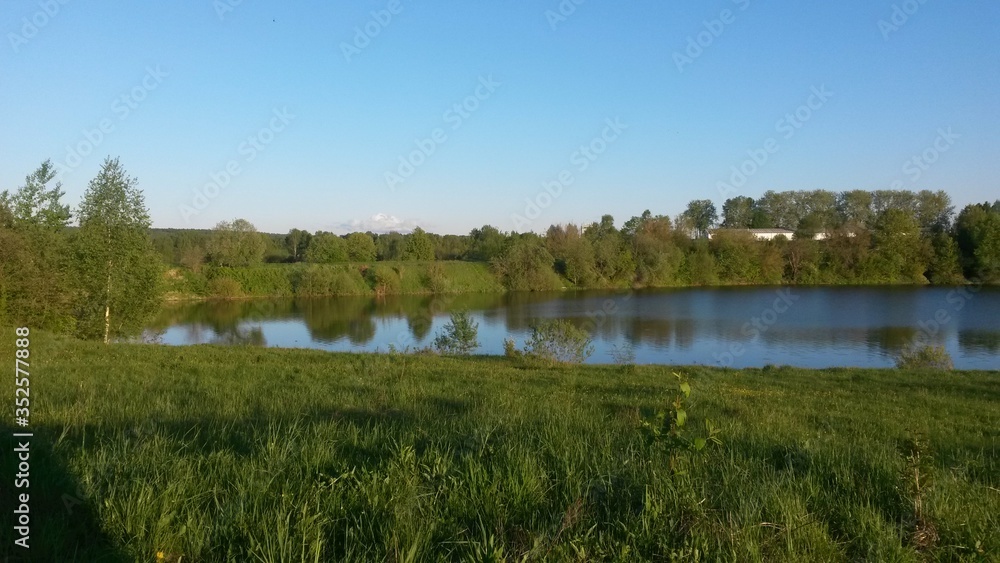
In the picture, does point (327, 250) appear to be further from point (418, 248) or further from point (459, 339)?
point (459, 339)

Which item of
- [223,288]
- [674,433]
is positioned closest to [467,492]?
[674,433]

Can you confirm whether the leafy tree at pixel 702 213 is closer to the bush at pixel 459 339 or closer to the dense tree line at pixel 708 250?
the dense tree line at pixel 708 250

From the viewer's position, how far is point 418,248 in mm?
76312

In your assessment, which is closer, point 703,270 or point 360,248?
point 703,270

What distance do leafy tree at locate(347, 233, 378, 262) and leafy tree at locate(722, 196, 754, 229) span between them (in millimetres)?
52947

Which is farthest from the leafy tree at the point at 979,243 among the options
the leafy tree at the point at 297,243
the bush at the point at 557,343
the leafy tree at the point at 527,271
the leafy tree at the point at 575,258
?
the leafy tree at the point at 297,243

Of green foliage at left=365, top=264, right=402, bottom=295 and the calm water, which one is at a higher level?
green foliage at left=365, top=264, right=402, bottom=295

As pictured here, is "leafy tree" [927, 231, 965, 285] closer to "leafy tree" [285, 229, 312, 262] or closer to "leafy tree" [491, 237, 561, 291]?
"leafy tree" [491, 237, 561, 291]

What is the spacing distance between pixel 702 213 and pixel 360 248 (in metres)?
51.7

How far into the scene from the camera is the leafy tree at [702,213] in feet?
296

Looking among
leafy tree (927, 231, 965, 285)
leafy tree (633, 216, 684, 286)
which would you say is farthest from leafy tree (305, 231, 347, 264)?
leafy tree (927, 231, 965, 285)

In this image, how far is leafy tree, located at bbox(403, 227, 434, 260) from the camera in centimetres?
7588

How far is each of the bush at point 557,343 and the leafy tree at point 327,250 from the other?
186 ft

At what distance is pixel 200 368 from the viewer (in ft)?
38.8
